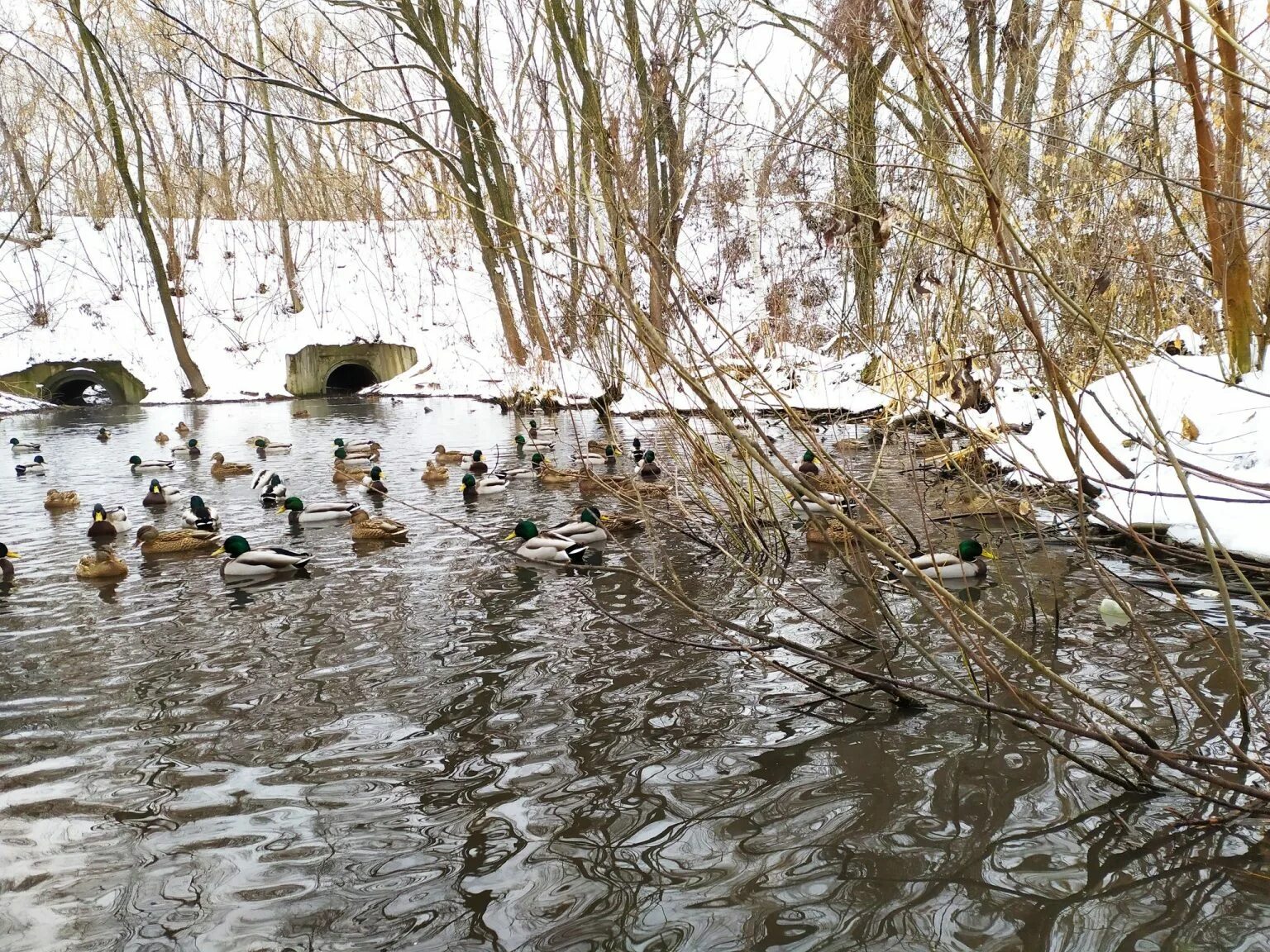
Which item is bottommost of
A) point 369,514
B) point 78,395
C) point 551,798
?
point 551,798

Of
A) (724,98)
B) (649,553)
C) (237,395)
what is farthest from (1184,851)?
(237,395)

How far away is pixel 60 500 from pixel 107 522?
1949 millimetres

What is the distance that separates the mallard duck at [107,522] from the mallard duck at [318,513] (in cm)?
133

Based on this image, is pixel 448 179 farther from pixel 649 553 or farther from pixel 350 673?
pixel 350 673

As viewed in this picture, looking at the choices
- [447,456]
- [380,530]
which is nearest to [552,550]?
[380,530]

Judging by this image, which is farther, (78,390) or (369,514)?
(78,390)

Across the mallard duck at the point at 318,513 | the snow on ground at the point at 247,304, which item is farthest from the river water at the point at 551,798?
the snow on ground at the point at 247,304

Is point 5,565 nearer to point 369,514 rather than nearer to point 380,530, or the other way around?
point 380,530

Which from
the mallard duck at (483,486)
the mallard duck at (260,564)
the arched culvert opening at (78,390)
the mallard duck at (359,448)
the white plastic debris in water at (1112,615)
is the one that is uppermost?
the arched culvert opening at (78,390)

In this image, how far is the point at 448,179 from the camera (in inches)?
655

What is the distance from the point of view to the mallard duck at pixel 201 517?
8.24 metres

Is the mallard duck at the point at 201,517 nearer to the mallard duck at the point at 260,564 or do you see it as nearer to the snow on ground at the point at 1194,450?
the mallard duck at the point at 260,564

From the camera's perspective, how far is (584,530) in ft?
23.7

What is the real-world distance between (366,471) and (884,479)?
550 cm
